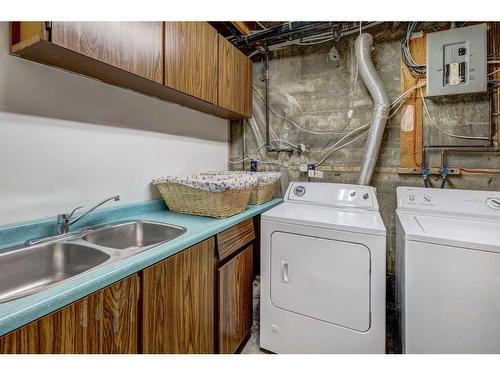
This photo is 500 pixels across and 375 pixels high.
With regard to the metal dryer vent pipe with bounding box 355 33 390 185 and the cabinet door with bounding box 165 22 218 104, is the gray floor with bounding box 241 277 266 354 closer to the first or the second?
the metal dryer vent pipe with bounding box 355 33 390 185

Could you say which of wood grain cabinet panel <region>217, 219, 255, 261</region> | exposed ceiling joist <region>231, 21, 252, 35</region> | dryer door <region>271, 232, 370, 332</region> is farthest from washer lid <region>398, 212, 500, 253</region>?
exposed ceiling joist <region>231, 21, 252, 35</region>

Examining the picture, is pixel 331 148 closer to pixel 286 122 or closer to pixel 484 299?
pixel 286 122

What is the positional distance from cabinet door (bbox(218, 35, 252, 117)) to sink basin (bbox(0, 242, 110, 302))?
1421mm

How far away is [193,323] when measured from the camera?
126 cm

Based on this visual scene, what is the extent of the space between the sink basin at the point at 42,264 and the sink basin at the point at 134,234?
0.55 feet

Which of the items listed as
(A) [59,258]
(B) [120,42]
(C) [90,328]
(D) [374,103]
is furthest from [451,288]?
(B) [120,42]

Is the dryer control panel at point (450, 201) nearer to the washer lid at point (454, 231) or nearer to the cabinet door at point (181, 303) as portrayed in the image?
the washer lid at point (454, 231)

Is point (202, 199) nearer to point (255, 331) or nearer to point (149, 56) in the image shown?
point (149, 56)

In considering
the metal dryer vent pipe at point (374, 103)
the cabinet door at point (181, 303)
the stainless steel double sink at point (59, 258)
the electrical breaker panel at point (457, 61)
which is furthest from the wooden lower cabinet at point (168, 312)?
the electrical breaker panel at point (457, 61)

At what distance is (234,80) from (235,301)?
1.78m

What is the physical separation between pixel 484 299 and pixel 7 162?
2.28 metres

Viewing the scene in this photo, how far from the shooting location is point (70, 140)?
1345 mm

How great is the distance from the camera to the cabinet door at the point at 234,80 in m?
2.05

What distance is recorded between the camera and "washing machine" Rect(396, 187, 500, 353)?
46.7 inches
